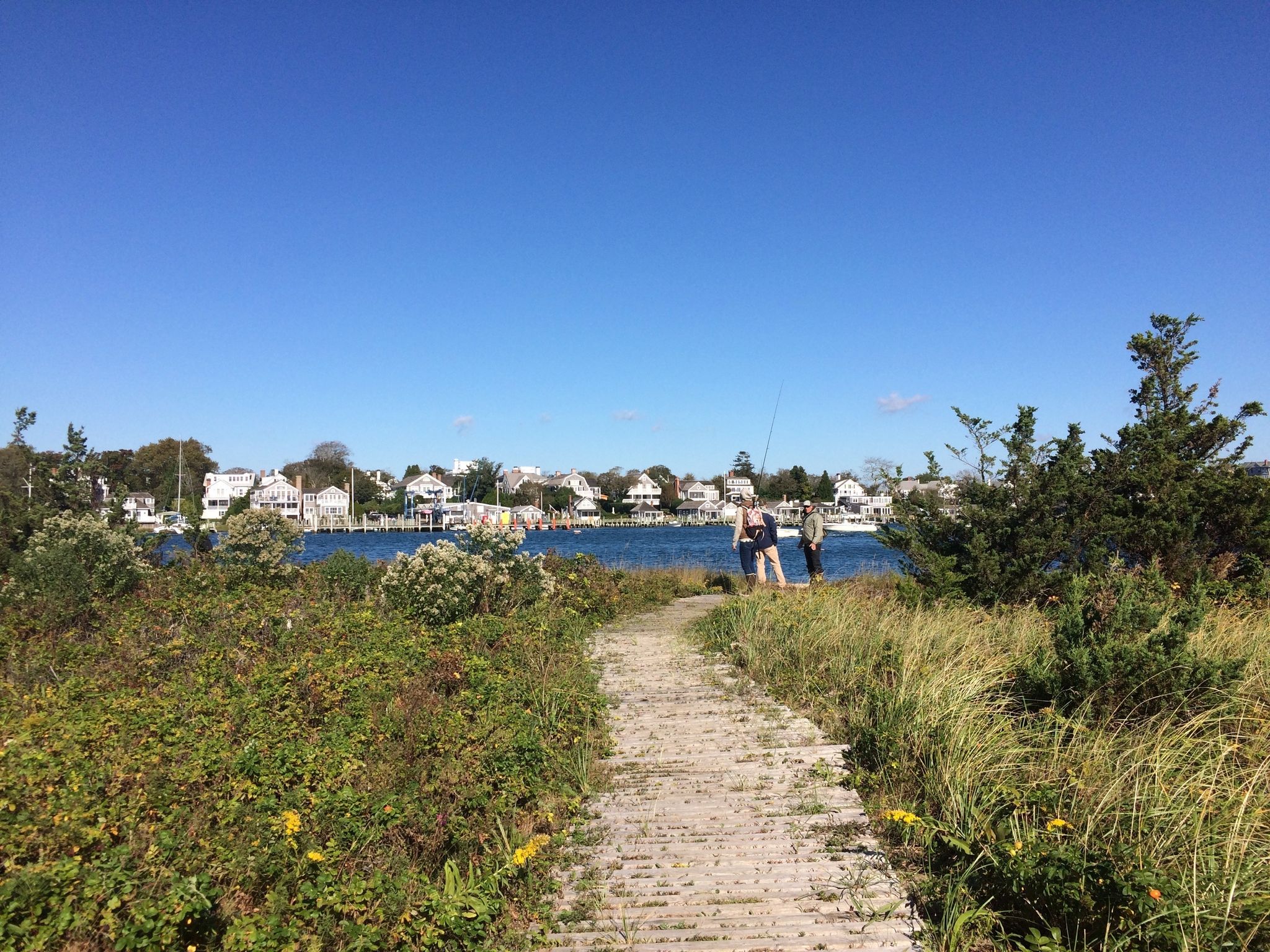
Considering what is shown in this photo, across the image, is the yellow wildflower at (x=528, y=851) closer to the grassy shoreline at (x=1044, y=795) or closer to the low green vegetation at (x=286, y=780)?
the low green vegetation at (x=286, y=780)

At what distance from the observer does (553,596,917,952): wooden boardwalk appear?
3988 mm

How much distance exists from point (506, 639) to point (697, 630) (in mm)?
2887

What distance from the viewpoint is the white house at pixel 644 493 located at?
144863 millimetres

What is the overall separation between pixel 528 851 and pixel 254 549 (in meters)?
11.5

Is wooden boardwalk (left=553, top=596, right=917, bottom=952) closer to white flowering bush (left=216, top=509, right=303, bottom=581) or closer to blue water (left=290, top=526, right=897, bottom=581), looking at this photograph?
blue water (left=290, top=526, right=897, bottom=581)

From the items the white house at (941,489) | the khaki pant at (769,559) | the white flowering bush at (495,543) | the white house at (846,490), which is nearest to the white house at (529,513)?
the white house at (846,490)

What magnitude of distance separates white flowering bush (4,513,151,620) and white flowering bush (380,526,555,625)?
385cm

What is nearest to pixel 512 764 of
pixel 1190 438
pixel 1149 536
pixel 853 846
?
pixel 853 846

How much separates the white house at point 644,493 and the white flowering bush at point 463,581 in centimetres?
13021

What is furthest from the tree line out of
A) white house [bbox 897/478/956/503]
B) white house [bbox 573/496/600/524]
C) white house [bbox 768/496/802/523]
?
white house [bbox 573/496/600/524]

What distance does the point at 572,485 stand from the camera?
461 feet

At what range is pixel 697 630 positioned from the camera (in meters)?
10.5

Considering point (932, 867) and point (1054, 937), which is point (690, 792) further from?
point (1054, 937)

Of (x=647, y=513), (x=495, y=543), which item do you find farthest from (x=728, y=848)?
(x=647, y=513)
